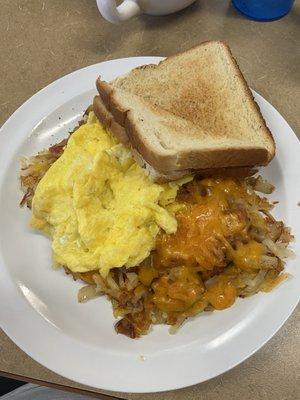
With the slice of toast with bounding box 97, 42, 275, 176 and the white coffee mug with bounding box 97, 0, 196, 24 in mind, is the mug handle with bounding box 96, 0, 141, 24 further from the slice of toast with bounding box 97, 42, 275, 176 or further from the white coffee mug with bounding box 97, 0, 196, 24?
the slice of toast with bounding box 97, 42, 275, 176

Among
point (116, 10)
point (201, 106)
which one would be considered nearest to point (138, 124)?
point (201, 106)

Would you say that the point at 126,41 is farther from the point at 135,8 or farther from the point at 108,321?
the point at 108,321

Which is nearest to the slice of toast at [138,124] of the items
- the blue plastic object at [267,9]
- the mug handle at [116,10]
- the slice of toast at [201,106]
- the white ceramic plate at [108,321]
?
the slice of toast at [201,106]

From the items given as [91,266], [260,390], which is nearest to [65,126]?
[91,266]

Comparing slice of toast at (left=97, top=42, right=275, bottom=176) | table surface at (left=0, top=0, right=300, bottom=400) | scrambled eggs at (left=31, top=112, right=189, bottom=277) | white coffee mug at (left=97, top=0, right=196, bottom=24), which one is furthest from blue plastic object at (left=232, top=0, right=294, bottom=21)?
scrambled eggs at (left=31, top=112, right=189, bottom=277)

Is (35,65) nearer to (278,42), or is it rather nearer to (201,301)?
(278,42)

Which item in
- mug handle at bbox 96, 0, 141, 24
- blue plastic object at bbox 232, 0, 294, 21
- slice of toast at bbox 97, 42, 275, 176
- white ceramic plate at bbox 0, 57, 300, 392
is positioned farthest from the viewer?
blue plastic object at bbox 232, 0, 294, 21
